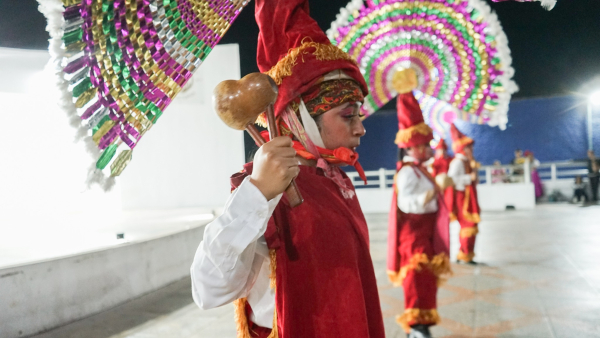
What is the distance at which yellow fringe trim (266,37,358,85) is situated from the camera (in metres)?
1.24

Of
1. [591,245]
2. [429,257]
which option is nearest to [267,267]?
[429,257]

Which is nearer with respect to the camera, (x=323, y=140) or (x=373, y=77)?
(x=323, y=140)

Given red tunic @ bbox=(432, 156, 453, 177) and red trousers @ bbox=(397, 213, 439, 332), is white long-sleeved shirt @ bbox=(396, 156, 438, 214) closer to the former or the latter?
red trousers @ bbox=(397, 213, 439, 332)

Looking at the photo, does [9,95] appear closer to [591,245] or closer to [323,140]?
[323,140]

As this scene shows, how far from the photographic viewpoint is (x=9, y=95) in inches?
344

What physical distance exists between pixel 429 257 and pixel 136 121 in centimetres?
274

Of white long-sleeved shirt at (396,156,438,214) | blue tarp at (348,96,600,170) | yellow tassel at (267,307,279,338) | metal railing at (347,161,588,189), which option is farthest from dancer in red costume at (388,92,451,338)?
blue tarp at (348,96,600,170)

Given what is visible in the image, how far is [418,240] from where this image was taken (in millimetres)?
3295

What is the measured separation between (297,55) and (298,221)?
47cm

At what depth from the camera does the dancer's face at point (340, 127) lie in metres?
1.29

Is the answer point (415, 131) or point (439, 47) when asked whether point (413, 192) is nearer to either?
point (415, 131)

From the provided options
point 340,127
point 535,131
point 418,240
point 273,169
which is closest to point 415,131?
point 418,240

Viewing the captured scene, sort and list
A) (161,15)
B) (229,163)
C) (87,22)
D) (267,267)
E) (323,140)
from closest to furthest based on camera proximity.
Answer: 1. (87,22)
2. (161,15)
3. (267,267)
4. (323,140)
5. (229,163)

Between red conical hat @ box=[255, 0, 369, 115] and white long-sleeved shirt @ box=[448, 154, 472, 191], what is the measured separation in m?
5.25
